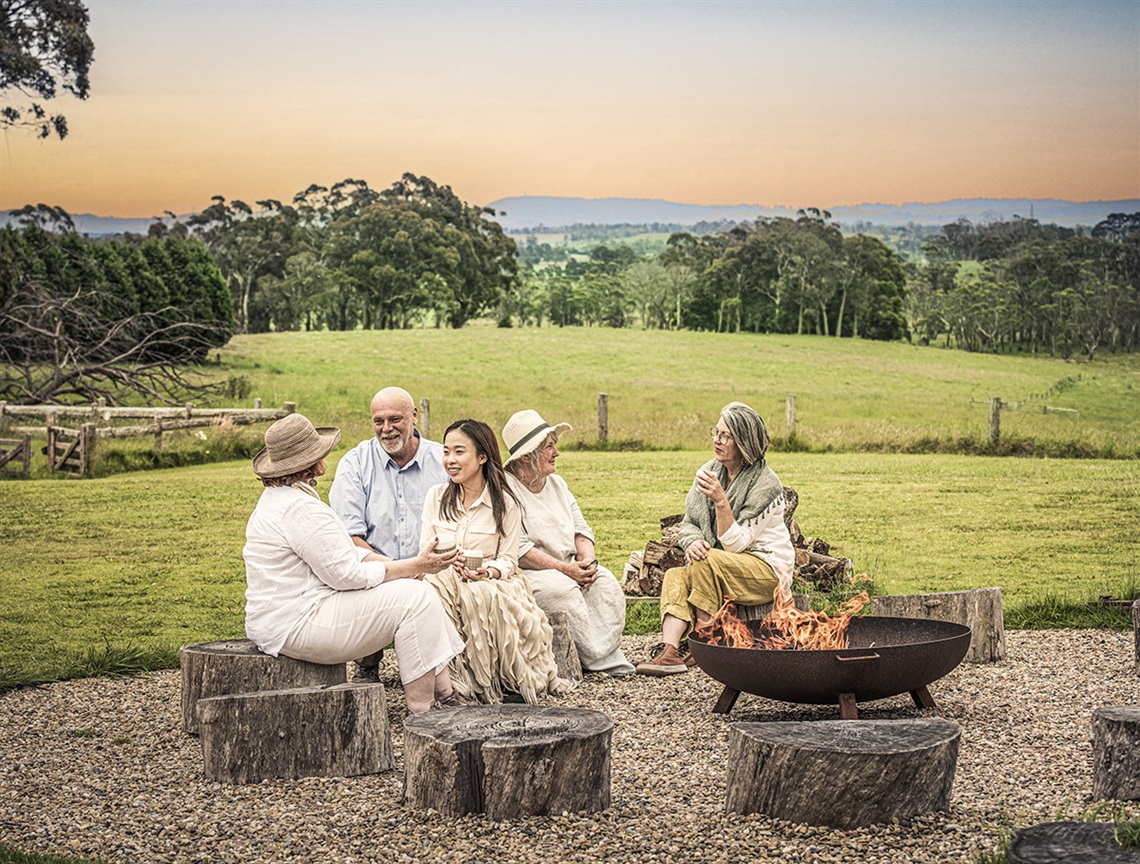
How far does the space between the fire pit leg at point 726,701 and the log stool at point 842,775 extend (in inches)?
70.8

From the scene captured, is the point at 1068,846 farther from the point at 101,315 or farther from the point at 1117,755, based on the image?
the point at 101,315

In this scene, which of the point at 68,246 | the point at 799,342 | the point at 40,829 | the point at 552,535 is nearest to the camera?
the point at 40,829

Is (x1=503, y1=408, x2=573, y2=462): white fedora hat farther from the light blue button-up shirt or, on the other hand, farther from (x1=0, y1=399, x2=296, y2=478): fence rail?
(x1=0, y1=399, x2=296, y2=478): fence rail

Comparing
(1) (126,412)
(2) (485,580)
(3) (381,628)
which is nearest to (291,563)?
(3) (381,628)

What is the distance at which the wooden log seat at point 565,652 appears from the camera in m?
7.79

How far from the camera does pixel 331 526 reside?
20.6 feet

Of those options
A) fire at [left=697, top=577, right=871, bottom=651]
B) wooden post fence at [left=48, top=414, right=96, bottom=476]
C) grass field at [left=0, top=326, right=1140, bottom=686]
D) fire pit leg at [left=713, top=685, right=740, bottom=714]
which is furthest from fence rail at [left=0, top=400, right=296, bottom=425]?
fire pit leg at [left=713, top=685, right=740, bottom=714]

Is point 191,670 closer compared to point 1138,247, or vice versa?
point 191,670

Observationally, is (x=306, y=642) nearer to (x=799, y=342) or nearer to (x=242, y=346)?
(x=242, y=346)

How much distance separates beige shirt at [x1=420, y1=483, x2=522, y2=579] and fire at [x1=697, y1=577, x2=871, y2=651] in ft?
4.12

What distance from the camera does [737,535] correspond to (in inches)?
302

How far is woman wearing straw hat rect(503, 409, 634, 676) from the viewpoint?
7832 millimetres

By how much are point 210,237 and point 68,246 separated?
30939 mm

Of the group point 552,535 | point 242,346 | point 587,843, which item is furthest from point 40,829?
point 242,346
